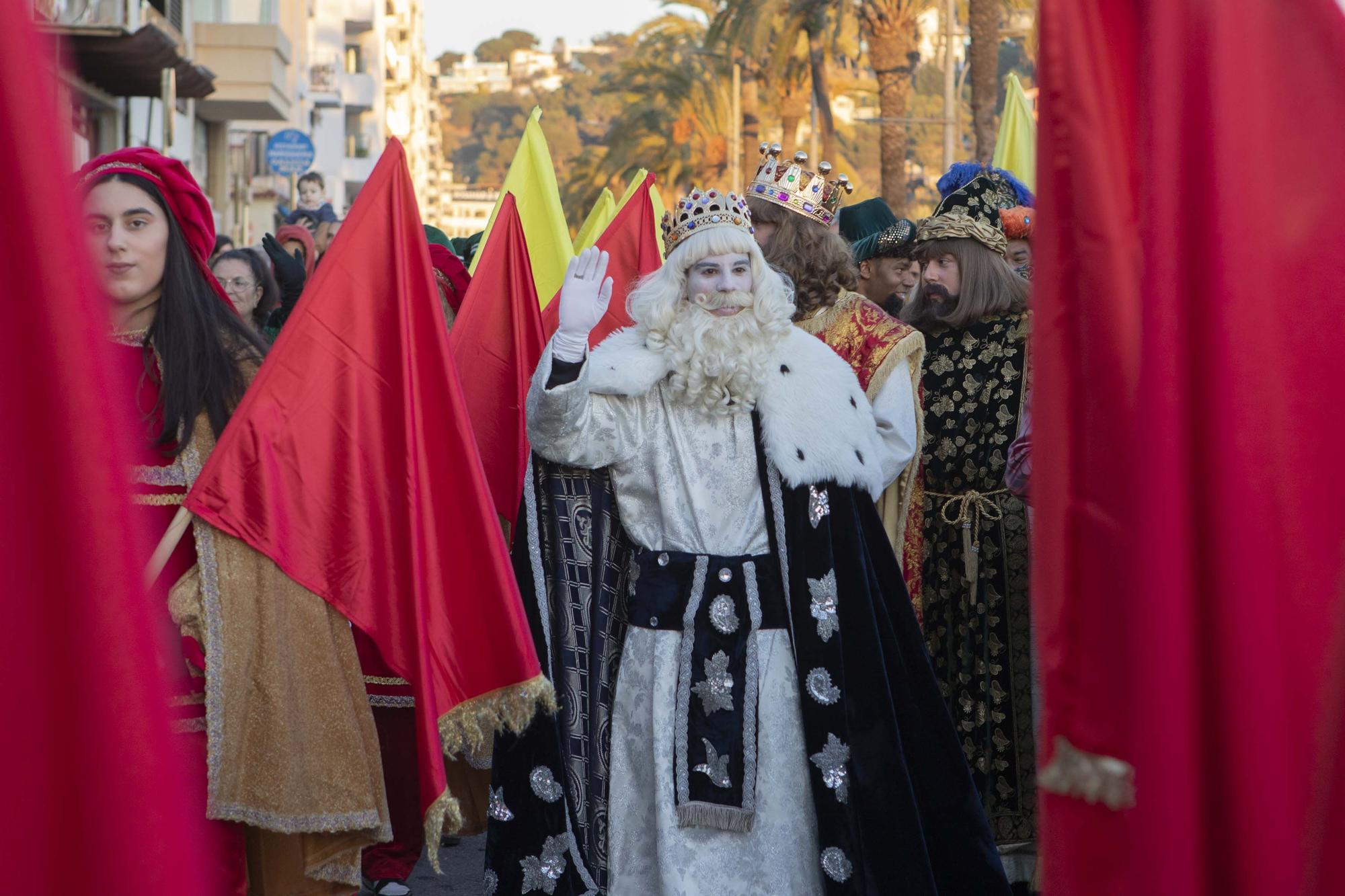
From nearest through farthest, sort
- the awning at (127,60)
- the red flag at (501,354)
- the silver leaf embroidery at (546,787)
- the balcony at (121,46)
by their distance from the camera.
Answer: the silver leaf embroidery at (546,787)
the red flag at (501,354)
the balcony at (121,46)
the awning at (127,60)

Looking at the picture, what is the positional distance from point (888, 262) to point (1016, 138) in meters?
3.03

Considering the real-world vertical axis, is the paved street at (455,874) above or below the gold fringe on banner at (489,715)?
below

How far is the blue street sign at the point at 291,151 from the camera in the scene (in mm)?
23734

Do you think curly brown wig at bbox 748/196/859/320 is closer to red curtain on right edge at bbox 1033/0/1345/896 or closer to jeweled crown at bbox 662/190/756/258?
jeweled crown at bbox 662/190/756/258

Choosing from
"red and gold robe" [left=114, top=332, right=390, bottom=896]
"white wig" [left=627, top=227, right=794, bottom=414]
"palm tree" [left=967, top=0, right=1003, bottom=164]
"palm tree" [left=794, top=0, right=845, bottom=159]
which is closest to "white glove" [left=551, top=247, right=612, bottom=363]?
"white wig" [left=627, top=227, right=794, bottom=414]

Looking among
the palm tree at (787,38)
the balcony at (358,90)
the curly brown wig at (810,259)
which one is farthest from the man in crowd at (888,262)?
the balcony at (358,90)

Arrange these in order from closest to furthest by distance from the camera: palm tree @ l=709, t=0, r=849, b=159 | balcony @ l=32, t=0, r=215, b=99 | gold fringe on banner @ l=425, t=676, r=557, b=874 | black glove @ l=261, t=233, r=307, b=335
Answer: gold fringe on banner @ l=425, t=676, r=557, b=874 < black glove @ l=261, t=233, r=307, b=335 < balcony @ l=32, t=0, r=215, b=99 < palm tree @ l=709, t=0, r=849, b=159

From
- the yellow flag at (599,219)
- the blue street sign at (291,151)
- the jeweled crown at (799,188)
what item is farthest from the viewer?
the blue street sign at (291,151)

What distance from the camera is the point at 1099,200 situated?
2.03 meters

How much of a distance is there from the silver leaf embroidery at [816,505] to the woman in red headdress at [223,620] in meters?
1.33

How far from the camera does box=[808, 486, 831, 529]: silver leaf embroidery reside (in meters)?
4.50

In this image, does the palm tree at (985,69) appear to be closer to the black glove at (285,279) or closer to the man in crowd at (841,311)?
the black glove at (285,279)

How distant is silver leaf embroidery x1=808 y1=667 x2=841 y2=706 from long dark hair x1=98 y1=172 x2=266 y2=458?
1.72 metres

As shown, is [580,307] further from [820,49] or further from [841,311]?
[820,49]
